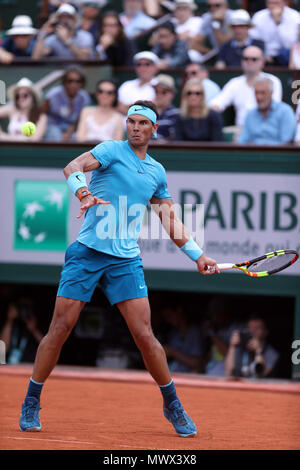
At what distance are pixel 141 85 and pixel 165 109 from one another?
2.31ft

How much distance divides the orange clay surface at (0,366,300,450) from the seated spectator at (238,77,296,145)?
7.84 ft

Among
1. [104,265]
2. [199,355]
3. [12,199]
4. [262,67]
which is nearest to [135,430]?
[104,265]

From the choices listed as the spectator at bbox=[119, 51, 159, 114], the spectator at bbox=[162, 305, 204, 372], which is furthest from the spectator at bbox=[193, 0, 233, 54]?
the spectator at bbox=[162, 305, 204, 372]

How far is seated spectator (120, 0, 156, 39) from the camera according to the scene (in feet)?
37.0

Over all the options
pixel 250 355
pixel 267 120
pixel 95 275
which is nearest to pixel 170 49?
pixel 267 120

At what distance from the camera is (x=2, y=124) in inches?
384

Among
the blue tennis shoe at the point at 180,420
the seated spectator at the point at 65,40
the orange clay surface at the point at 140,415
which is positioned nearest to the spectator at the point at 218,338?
the orange clay surface at the point at 140,415

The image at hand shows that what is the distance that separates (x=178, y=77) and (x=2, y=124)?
2025 mm

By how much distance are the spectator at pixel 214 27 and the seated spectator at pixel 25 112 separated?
2401mm

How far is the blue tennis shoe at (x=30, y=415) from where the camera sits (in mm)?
5215

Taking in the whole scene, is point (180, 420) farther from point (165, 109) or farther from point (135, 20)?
point (135, 20)

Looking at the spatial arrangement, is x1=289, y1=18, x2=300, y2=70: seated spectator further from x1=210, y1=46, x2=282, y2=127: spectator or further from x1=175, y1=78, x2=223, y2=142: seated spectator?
x1=175, y1=78, x2=223, y2=142: seated spectator

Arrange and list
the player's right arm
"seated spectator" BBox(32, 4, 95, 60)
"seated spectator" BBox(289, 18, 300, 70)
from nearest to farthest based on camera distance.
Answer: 1. the player's right arm
2. "seated spectator" BBox(289, 18, 300, 70)
3. "seated spectator" BBox(32, 4, 95, 60)
